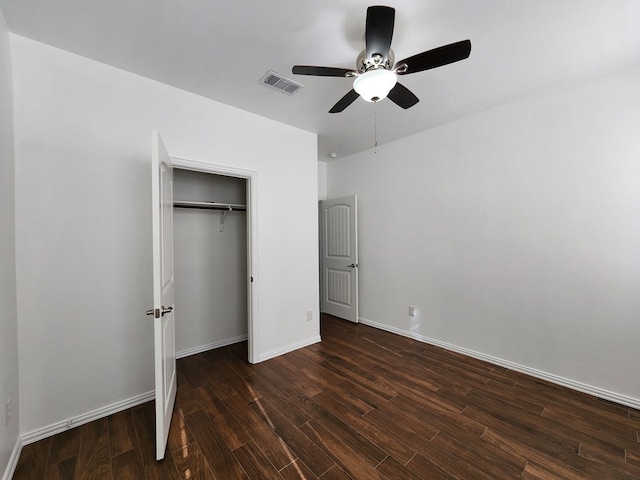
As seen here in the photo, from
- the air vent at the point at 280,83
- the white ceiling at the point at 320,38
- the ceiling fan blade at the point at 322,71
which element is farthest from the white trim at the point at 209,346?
the ceiling fan blade at the point at 322,71

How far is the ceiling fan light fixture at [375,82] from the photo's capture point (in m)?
1.55

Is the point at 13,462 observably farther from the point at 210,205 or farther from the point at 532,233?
the point at 532,233

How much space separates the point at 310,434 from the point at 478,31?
2.94 m

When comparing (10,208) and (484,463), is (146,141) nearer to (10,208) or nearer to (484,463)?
(10,208)

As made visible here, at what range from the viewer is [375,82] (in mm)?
1576

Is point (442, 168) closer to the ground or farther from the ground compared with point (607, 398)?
farther from the ground

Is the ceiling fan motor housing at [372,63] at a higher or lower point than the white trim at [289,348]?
higher

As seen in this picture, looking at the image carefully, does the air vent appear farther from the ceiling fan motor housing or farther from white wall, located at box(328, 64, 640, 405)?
white wall, located at box(328, 64, 640, 405)

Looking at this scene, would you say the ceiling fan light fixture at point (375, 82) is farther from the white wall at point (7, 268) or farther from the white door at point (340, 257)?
the white door at point (340, 257)

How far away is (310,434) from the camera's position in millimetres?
1852

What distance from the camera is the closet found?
3.06 meters

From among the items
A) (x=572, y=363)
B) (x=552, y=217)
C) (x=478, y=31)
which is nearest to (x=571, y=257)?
(x=552, y=217)

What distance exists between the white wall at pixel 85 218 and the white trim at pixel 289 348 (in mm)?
1125

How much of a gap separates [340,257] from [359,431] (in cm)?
273
